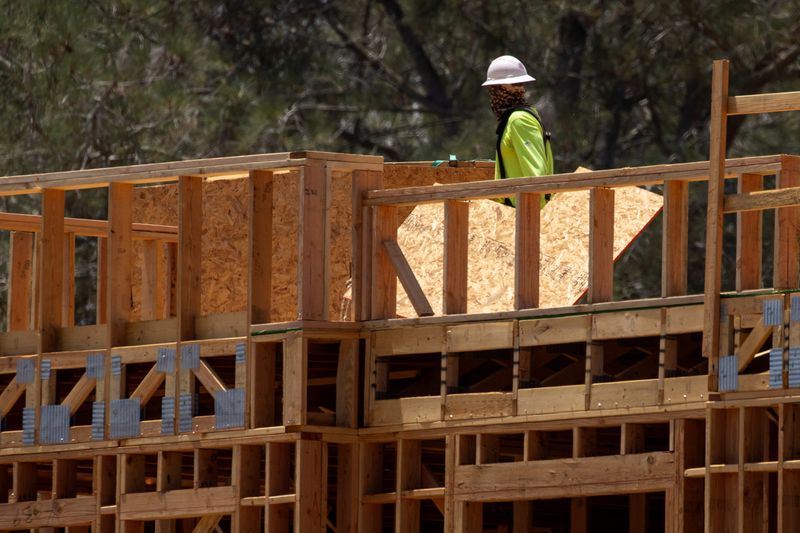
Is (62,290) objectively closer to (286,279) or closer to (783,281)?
(286,279)

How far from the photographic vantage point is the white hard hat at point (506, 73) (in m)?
16.7

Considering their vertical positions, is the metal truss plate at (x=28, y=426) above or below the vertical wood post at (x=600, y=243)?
below

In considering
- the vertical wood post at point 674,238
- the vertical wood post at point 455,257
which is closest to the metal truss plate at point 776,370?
the vertical wood post at point 674,238

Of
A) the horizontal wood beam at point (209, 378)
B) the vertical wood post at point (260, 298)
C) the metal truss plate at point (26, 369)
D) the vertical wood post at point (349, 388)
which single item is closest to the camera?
the vertical wood post at point (260, 298)

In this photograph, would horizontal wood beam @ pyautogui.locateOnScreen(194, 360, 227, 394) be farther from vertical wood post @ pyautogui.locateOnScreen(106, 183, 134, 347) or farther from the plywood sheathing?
the plywood sheathing

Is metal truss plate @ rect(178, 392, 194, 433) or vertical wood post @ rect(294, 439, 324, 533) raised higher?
metal truss plate @ rect(178, 392, 194, 433)

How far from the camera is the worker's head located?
1670cm

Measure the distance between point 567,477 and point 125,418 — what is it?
382 cm

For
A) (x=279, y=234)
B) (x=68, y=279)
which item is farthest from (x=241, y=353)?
(x=68, y=279)

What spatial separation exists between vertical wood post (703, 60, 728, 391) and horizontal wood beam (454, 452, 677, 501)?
2.77 feet

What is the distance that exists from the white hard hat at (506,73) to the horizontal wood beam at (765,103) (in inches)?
114

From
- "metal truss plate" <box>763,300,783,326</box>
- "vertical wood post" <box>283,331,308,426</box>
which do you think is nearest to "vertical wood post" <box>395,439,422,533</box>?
"vertical wood post" <box>283,331,308,426</box>

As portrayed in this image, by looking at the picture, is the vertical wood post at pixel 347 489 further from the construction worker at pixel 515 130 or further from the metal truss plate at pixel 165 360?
the construction worker at pixel 515 130

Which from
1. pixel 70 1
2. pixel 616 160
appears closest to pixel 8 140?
pixel 70 1
